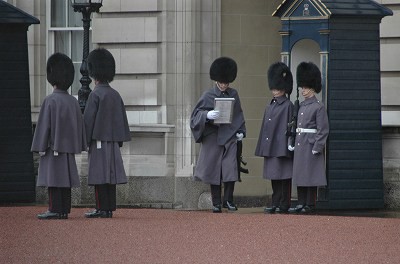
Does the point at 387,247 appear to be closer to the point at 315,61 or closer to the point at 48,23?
the point at 315,61

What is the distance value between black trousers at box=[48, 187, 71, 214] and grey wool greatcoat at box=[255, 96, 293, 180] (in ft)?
7.44

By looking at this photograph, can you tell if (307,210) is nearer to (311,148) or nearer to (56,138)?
(311,148)

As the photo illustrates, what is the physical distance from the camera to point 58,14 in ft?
70.3

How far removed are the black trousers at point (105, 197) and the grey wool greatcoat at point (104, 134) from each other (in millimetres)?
85

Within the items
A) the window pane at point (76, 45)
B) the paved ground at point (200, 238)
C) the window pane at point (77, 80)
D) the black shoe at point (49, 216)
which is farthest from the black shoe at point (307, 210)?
the window pane at point (76, 45)

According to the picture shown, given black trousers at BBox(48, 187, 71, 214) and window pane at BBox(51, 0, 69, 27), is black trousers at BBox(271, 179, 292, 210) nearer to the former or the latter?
black trousers at BBox(48, 187, 71, 214)

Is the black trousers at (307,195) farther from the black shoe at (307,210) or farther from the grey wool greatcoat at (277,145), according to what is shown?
the grey wool greatcoat at (277,145)

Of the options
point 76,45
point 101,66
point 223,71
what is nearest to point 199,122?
point 223,71

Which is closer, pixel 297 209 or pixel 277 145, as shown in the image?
pixel 297 209

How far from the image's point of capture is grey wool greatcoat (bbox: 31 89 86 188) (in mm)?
16578

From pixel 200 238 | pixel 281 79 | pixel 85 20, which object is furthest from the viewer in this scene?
pixel 85 20

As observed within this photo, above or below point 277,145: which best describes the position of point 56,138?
above

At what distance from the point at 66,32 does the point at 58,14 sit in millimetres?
248

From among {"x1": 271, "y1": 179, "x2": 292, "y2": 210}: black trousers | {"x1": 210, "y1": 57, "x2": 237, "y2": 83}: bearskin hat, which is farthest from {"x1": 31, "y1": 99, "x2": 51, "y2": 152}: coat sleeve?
{"x1": 271, "y1": 179, "x2": 292, "y2": 210}: black trousers
